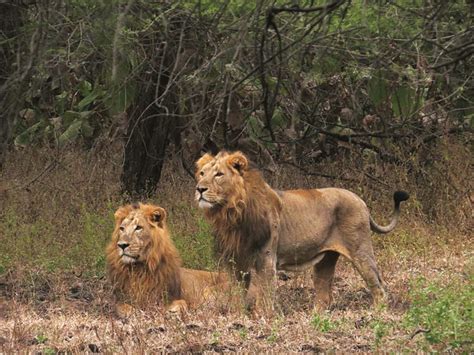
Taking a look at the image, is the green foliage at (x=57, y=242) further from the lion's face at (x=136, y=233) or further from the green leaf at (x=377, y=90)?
the green leaf at (x=377, y=90)

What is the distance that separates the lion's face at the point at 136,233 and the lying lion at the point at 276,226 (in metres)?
0.49

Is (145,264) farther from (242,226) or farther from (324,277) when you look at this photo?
(324,277)

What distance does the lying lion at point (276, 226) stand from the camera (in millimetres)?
7805

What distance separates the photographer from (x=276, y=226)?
807 centimetres

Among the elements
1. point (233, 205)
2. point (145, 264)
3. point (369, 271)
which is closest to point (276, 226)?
point (233, 205)

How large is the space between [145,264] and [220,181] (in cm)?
86

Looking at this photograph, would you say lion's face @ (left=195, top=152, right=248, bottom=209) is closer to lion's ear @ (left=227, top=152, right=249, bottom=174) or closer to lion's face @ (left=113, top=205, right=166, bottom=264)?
lion's ear @ (left=227, top=152, right=249, bottom=174)

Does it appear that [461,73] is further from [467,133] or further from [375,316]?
[375,316]

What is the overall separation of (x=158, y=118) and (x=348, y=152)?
94.5 inches

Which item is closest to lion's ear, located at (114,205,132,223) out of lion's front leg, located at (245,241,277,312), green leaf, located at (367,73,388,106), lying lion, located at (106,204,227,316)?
lying lion, located at (106,204,227,316)

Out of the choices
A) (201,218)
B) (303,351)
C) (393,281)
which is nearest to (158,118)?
(201,218)

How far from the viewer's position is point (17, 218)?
420 inches

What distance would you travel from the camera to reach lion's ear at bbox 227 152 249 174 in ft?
25.7

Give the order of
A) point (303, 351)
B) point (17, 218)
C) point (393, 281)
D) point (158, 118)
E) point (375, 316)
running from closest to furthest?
point (303, 351), point (375, 316), point (393, 281), point (17, 218), point (158, 118)
